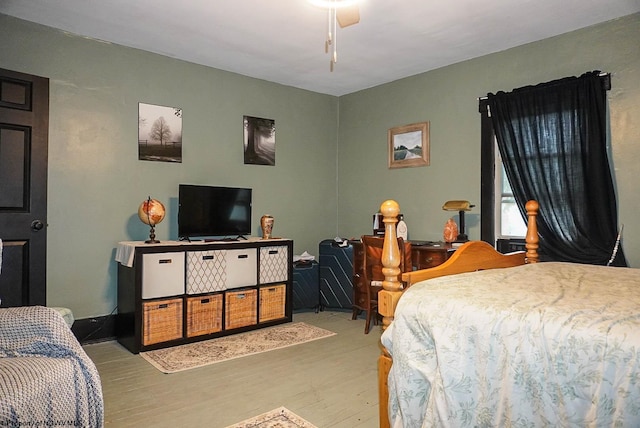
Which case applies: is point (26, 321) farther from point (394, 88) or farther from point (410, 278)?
point (394, 88)

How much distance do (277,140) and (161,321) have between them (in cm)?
239

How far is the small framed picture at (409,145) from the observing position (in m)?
4.59

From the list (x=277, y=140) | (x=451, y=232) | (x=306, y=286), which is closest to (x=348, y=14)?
(x=451, y=232)

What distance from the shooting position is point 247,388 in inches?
108

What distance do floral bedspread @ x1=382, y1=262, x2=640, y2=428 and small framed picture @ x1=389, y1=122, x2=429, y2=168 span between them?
2.93 metres

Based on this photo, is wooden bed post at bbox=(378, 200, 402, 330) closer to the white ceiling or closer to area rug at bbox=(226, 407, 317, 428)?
area rug at bbox=(226, 407, 317, 428)

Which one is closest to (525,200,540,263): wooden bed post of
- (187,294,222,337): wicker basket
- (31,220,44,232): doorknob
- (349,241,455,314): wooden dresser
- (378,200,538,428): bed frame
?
(378,200,538,428): bed frame

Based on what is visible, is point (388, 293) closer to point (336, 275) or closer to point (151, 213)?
point (151, 213)

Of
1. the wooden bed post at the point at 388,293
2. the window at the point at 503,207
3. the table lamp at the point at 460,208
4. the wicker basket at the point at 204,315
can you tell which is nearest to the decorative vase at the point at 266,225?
the wicker basket at the point at 204,315

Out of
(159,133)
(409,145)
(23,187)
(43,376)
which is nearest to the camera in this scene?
(43,376)

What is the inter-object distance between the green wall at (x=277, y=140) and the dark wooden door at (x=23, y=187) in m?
0.18

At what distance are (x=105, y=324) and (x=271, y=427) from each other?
89.9 inches

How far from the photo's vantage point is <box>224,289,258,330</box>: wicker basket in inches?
155

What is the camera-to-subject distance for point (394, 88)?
4914mm
